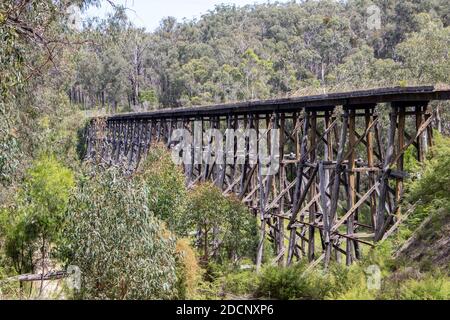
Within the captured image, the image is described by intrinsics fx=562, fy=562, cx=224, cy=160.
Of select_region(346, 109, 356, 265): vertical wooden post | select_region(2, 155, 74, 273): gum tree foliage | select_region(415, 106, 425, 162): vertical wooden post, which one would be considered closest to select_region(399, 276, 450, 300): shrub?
select_region(415, 106, 425, 162): vertical wooden post

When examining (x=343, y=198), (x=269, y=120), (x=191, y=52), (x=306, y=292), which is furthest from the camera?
(x=191, y=52)

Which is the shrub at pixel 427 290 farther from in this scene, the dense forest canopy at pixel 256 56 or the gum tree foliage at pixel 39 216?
the dense forest canopy at pixel 256 56

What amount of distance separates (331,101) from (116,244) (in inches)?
224

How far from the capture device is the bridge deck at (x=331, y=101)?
30.9ft

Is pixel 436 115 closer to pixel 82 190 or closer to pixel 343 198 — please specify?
pixel 343 198

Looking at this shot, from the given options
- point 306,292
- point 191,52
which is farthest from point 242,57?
point 306,292

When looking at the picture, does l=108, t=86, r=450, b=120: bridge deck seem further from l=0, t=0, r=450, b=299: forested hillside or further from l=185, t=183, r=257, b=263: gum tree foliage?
l=185, t=183, r=257, b=263: gum tree foliage

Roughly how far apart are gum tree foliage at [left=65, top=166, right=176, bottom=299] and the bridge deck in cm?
→ 461

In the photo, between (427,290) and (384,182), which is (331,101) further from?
(427,290)

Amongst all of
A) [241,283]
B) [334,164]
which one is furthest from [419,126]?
[241,283]

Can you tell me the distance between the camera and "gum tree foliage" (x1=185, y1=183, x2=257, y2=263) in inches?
566
